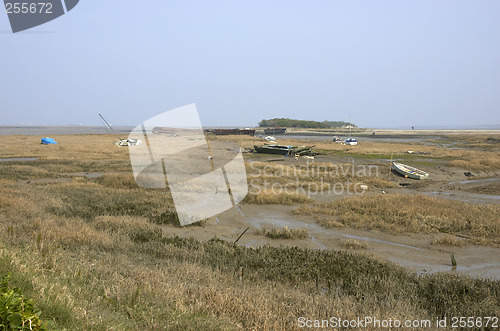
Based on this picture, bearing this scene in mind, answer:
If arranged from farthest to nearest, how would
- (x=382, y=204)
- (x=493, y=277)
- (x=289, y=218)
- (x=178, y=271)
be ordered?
(x=382, y=204) → (x=289, y=218) → (x=493, y=277) → (x=178, y=271)

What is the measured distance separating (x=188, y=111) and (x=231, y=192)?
13165mm

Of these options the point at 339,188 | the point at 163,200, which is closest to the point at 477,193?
the point at 339,188

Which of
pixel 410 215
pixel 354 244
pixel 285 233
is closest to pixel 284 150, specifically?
pixel 410 215

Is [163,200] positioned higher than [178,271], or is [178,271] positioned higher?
[178,271]

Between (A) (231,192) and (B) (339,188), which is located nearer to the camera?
(A) (231,192)

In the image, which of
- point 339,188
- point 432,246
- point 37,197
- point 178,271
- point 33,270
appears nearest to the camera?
point 33,270

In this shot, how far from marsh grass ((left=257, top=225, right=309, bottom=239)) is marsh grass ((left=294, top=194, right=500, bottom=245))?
2.01 meters

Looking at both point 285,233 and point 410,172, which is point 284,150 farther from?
point 285,233

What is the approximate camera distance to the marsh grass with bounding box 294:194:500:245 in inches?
555

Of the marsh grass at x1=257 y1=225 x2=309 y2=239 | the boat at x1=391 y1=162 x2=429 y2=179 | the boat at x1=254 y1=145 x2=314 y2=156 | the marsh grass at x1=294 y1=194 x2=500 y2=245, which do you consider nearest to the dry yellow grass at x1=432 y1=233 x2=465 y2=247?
the marsh grass at x1=294 y1=194 x2=500 y2=245

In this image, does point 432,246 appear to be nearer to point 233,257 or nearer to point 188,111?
point 233,257

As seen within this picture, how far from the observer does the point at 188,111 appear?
980cm

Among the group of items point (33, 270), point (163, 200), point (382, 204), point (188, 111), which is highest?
point (188, 111)

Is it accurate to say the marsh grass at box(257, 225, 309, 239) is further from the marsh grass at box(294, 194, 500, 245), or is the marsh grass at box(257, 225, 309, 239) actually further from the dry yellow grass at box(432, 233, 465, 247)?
the dry yellow grass at box(432, 233, 465, 247)
